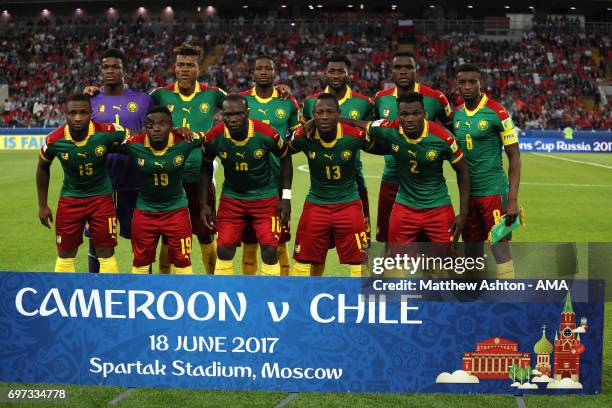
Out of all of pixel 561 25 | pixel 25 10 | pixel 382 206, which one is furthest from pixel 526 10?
pixel 382 206

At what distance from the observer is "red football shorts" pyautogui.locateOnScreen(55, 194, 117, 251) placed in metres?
6.54

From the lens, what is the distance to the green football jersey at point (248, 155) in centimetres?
632

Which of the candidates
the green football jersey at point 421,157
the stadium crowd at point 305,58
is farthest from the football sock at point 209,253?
the stadium crowd at point 305,58

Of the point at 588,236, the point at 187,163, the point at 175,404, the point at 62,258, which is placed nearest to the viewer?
the point at 175,404

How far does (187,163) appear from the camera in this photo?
7.20 metres

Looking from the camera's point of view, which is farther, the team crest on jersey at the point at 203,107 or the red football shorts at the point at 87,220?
the team crest on jersey at the point at 203,107

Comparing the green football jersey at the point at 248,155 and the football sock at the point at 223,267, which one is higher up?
the green football jersey at the point at 248,155

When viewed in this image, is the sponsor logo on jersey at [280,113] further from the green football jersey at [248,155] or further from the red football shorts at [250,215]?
the red football shorts at [250,215]

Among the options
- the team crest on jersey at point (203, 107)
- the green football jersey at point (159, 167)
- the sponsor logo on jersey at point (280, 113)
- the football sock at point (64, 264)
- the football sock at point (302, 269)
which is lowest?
the football sock at point (302, 269)

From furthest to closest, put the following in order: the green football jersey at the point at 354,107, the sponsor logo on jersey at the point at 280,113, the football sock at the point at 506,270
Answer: the sponsor logo on jersey at the point at 280,113, the green football jersey at the point at 354,107, the football sock at the point at 506,270

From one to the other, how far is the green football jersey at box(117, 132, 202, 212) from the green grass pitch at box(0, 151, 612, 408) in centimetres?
186

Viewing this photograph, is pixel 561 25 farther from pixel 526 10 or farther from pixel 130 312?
pixel 130 312

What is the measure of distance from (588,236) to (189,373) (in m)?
8.63

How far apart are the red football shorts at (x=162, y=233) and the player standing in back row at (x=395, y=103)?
1.89 m
